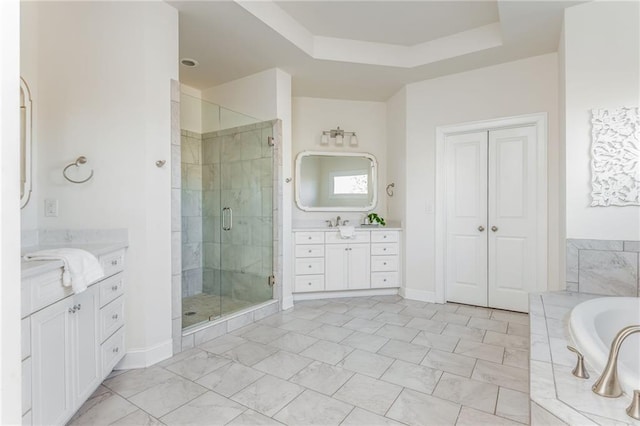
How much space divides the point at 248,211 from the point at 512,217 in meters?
2.84

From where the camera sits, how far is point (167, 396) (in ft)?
6.18

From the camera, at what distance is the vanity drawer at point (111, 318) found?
74.4 inches

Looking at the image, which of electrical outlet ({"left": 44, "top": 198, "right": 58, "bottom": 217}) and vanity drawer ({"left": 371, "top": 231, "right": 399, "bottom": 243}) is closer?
electrical outlet ({"left": 44, "top": 198, "right": 58, "bottom": 217})

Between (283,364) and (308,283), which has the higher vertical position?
(308,283)

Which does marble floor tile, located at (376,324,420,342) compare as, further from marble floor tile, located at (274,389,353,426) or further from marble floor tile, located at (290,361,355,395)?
marble floor tile, located at (274,389,353,426)

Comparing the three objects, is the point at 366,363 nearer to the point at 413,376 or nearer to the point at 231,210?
the point at 413,376

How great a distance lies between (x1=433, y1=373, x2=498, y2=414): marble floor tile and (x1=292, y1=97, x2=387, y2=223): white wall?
8.60 ft

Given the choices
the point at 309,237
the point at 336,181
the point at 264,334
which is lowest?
the point at 264,334

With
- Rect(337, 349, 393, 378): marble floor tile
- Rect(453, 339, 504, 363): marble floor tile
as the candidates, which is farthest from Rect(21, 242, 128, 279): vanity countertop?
Rect(453, 339, 504, 363): marble floor tile

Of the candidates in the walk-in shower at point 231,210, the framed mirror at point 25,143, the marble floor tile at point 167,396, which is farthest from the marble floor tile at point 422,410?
the framed mirror at point 25,143

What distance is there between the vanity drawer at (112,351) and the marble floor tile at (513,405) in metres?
2.22

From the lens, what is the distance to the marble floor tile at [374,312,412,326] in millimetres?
3131

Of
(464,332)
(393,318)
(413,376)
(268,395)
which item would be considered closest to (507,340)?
(464,332)

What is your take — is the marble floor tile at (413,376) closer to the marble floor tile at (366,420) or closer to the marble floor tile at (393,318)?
the marble floor tile at (366,420)
